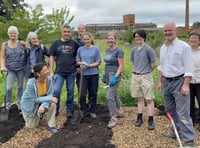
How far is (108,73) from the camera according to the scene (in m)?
5.85

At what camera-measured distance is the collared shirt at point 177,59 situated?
173 inches

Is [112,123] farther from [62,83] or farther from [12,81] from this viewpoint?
[12,81]

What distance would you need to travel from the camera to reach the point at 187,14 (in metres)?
40.2

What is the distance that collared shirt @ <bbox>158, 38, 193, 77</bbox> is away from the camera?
439 centimetres

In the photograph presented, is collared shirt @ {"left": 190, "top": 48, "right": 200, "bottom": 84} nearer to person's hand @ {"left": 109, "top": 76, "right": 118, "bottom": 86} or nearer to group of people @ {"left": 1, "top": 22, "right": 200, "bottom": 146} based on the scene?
group of people @ {"left": 1, "top": 22, "right": 200, "bottom": 146}

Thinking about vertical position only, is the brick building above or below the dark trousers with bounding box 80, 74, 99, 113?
above

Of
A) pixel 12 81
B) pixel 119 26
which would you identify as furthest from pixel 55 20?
pixel 119 26

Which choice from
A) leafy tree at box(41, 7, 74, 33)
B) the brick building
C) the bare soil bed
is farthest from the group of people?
the brick building

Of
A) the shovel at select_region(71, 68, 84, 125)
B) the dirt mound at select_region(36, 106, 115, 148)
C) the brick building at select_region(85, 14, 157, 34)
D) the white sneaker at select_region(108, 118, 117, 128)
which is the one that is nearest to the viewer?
the dirt mound at select_region(36, 106, 115, 148)

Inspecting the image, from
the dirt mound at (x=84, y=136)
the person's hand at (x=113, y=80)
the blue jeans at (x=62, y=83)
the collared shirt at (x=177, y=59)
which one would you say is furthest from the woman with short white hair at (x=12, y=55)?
the collared shirt at (x=177, y=59)

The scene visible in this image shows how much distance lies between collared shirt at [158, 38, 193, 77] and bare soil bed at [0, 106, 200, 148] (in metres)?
1.03

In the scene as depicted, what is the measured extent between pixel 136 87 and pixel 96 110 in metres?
1.52

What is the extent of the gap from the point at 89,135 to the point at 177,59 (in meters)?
1.77

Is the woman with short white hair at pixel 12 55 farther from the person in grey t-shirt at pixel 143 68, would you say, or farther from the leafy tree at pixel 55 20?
the leafy tree at pixel 55 20
